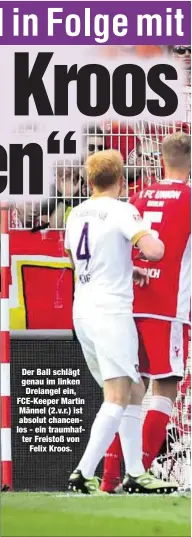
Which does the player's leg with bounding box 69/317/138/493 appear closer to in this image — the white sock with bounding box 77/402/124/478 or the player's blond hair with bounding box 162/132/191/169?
the white sock with bounding box 77/402/124/478

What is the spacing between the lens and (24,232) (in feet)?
120

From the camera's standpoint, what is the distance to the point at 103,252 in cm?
3628

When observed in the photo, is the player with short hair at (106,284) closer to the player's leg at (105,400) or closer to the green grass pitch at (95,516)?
the player's leg at (105,400)

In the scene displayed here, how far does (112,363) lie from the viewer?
36.3m

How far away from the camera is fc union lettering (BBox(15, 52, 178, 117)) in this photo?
3638 centimetres

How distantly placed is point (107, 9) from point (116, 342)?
1.30 metres

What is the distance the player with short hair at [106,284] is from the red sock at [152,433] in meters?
0.13

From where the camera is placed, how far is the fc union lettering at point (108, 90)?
36.4 metres

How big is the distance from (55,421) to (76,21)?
1577 millimetres


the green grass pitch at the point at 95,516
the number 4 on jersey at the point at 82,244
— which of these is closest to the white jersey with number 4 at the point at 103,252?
the number 4 on jersey at the point at 82,244

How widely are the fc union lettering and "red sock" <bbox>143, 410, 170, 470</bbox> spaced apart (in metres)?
1.18

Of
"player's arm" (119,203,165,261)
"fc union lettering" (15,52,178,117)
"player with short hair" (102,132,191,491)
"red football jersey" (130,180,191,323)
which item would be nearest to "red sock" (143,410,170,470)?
"player with short hair" (102,132,191,491)

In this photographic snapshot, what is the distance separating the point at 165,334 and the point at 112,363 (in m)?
0.24

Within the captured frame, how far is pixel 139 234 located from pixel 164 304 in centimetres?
31
